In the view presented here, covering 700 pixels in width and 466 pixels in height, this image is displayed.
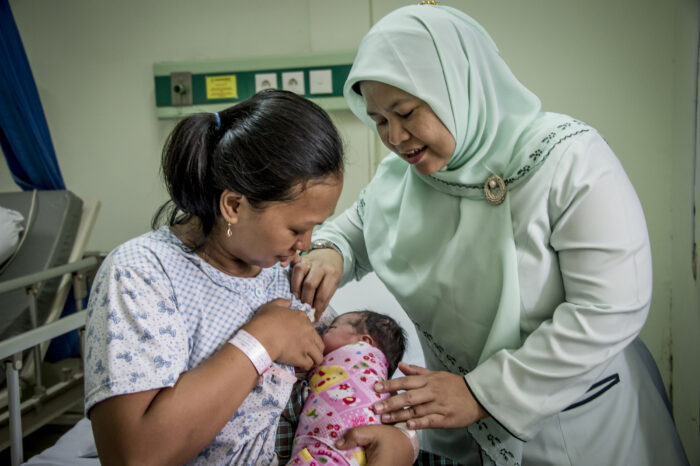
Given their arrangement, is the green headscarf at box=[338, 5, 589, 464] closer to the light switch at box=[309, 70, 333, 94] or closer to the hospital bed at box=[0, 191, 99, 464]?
the light switch at box=[309, 70, 333, 94]

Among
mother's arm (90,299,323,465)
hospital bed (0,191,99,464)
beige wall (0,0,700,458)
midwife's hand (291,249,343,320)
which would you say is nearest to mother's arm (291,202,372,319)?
midwife's hand (291,249,343,320)

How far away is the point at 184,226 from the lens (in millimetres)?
1219

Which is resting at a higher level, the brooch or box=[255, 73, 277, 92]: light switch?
box=[255, 73, 277, 92]: light switch

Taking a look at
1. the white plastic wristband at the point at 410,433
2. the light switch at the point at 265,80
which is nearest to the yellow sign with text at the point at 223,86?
the light switch at the point at 265,80

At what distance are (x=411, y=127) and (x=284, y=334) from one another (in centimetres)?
61

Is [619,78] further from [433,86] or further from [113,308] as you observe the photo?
[113,308]

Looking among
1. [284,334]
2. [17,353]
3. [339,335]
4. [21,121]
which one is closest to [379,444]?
[284,334]

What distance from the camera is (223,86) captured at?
297 cm

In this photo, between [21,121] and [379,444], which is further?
[21,121]

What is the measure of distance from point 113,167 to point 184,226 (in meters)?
2.40

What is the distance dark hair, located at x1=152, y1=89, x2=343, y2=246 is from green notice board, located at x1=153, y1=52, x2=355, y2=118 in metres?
1.81

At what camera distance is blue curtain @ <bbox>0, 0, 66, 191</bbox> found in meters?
2.73

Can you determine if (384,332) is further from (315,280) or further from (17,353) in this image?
(17,353)

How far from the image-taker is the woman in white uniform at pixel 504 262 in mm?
1121
